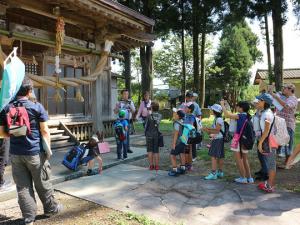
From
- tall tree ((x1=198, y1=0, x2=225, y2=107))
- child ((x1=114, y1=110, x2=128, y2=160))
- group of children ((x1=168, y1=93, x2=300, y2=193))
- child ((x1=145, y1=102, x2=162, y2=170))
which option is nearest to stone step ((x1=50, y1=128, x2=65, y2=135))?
child ((x1=114, y1=110, x2=128, y2=160))

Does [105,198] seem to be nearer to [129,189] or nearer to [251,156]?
[129,189]

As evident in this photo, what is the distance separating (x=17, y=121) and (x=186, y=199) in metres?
2.82

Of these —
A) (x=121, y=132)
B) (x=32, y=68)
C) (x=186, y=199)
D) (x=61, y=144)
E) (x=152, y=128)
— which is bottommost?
(x=186, y=199)

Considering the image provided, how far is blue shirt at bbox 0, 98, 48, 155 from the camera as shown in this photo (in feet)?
13.2

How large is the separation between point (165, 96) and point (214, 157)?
A: 32990mm

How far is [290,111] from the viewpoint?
736 centimetres

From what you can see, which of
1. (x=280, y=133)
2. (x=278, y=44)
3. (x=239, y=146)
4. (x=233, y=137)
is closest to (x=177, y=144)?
(x=233, y=137)

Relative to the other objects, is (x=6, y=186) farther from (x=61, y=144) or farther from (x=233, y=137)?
(x=61, y=144)

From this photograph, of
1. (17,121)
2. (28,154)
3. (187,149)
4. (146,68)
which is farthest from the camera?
(146,68)

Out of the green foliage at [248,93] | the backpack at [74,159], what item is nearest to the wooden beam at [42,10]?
the backpack at [74,159]

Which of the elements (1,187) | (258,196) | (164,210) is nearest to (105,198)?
(164,210)

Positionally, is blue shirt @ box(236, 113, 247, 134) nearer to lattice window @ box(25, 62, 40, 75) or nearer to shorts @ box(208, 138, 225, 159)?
shorts @ box(208, 138, 225, 159)

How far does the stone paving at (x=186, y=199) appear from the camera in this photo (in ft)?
14.9

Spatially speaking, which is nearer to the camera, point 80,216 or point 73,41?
point 80,216
